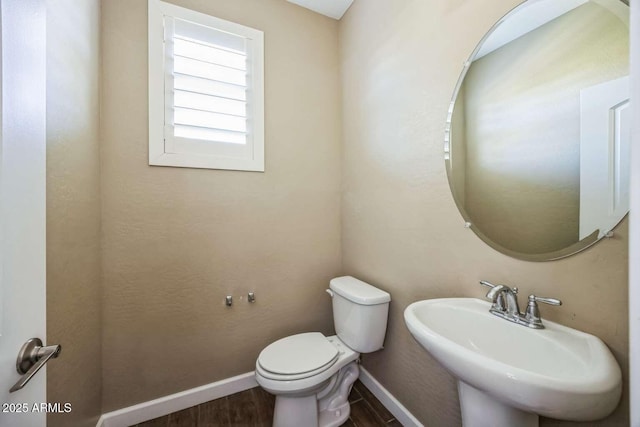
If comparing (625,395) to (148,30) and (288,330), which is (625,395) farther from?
(148,30)

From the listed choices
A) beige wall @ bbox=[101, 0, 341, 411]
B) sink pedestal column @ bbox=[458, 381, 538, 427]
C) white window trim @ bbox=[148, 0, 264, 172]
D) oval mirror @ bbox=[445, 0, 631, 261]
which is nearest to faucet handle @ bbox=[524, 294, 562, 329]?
oval mirror @ bbox=[445, 0, 631, 261]

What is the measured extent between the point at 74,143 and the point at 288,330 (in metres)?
1.54

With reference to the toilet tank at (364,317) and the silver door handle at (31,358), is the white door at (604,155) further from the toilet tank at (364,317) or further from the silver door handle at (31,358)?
the silver door handle at (31,358)

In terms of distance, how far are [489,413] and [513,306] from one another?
0.34m

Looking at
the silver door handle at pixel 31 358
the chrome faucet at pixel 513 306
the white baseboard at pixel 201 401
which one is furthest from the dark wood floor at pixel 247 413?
the silver door handle at pixel 31 358

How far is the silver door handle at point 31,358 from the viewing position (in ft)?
1.49

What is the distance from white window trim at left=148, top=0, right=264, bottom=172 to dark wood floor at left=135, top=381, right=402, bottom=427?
145 cm

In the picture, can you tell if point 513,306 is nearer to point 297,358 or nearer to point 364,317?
point 364,317

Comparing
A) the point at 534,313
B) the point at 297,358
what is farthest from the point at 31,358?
the point at 534,313

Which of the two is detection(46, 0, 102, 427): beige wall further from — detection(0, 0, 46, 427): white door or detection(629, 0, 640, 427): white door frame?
detection(629, 0, 640, 427): white door frame

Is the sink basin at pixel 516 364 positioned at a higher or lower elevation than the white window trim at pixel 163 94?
lower

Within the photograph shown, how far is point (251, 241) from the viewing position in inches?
63.7

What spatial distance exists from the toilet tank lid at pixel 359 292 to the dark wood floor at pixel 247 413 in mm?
665

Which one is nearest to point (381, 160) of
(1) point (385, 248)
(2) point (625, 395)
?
(1) point (385, 248)
